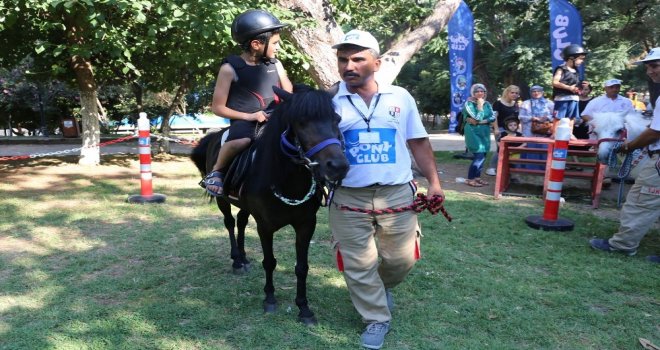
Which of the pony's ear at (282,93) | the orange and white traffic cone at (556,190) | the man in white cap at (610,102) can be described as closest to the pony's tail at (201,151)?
the pony's ear at (282,93)

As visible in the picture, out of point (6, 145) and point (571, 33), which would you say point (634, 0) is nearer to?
point (571, 33)

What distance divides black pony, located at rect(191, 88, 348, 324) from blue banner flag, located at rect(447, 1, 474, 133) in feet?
38.1

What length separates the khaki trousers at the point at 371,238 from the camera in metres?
3.14

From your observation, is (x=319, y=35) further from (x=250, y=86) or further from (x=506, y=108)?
(x=250, y=86)

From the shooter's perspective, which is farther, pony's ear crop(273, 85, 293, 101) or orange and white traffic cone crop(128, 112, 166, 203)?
orange and white traffic cone crop(128, 112, 166, 203)

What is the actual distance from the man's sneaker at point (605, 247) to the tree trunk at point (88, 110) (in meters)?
10.4

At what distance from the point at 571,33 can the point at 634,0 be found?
14.9 feet

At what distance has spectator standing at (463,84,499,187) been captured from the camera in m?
8.74

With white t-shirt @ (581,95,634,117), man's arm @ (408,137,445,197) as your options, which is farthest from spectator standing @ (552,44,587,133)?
man's arm @ (408,137,445,197)

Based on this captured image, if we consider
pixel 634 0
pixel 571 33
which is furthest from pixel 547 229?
pixel 634 0

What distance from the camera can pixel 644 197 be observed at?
15.8ft

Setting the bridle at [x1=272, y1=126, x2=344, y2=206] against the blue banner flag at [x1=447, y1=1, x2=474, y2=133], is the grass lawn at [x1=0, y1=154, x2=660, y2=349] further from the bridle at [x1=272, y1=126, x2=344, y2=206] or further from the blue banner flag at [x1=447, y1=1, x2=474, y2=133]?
the blue banner flag at [x1=447, y1=1, x2=474, y2=133]

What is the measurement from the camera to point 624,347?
128 inches

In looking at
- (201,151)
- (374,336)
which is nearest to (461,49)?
(201,151)
